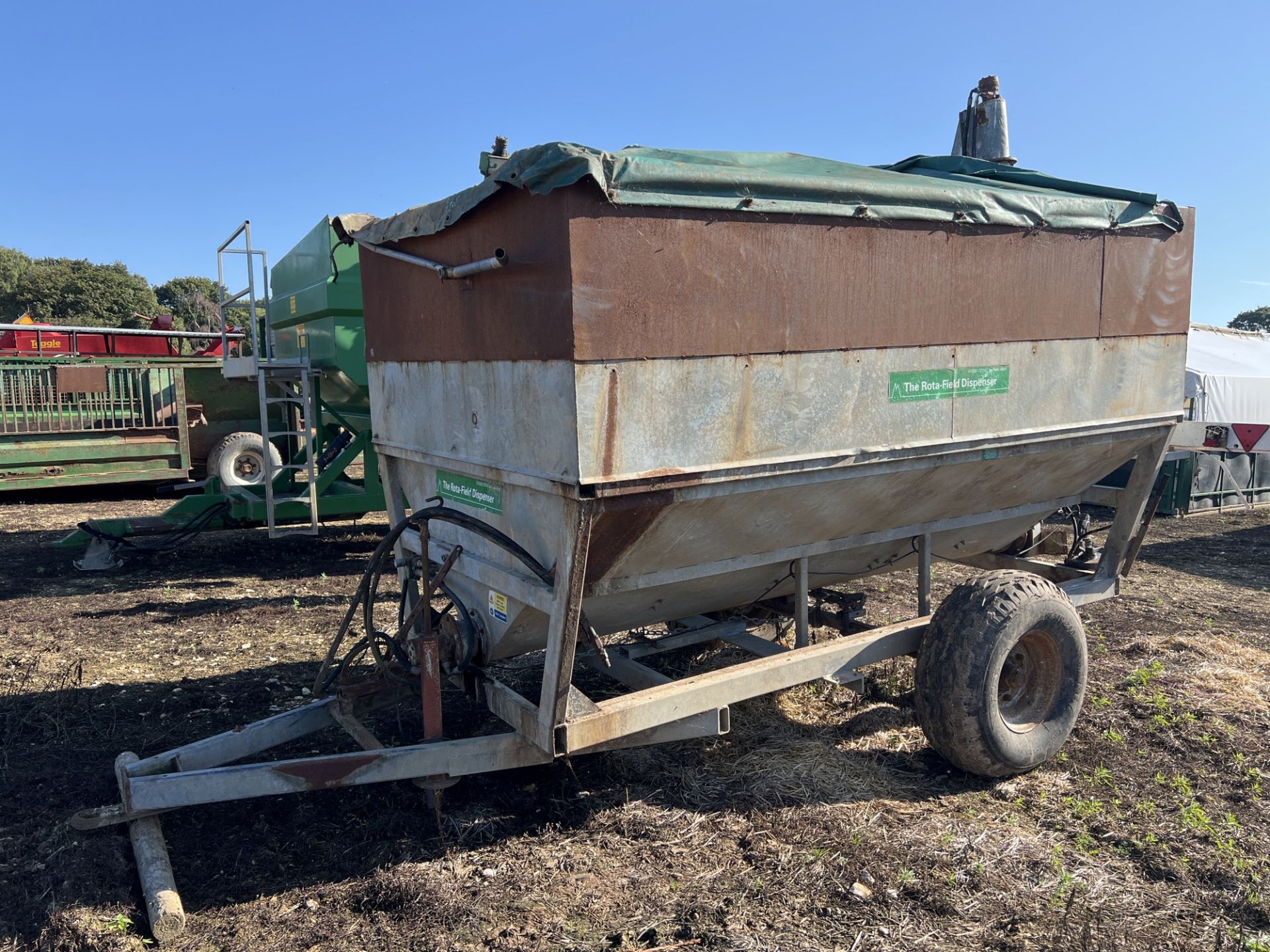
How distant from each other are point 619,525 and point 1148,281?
350 centimetres

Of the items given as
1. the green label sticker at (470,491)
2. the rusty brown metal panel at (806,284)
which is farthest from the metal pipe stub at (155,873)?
the rusty brown metal panel at (806,284)

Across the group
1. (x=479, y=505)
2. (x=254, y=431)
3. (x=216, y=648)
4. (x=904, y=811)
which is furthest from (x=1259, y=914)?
(x=254, y=431)

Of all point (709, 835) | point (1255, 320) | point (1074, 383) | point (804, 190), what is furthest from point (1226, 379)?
point (1255, 320)

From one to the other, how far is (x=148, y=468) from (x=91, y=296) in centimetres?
3091

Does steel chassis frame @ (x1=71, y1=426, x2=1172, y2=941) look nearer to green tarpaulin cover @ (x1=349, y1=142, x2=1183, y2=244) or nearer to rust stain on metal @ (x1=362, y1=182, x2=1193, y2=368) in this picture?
rust stain on metal @ (x1=362, y1=182, x2=1193, y2=368)

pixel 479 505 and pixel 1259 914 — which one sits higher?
pixel 479 505

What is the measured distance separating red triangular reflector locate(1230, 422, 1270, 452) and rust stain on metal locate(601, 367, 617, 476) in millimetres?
8305

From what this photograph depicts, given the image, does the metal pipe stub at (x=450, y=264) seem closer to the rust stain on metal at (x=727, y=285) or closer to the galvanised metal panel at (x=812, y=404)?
the rust stain on metal at (x=727, y=285)

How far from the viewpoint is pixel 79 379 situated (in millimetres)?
12625

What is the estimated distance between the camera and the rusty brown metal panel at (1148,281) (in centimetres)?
484

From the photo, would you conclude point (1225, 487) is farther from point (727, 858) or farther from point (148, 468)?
point (148, 468)

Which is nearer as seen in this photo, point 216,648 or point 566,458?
point 566,458

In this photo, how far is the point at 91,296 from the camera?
127 ft

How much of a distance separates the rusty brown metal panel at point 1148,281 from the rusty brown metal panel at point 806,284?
0.18 meters
